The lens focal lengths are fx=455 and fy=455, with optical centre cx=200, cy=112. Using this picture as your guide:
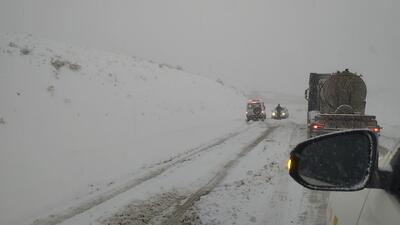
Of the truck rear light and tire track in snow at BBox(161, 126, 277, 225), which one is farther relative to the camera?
the truck rear light

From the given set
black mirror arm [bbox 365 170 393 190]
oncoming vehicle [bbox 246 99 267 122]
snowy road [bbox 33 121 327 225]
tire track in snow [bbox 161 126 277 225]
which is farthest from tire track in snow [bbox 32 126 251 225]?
oncoming vehicle [bbox 246 99 267 122]

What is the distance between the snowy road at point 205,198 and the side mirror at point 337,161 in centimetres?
501

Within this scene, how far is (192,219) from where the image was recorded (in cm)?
755

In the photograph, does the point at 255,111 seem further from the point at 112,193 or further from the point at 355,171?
the point at 355,171

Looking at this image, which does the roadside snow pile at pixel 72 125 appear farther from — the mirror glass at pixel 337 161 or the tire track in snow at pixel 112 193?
the mirror glass at pixel 337 161

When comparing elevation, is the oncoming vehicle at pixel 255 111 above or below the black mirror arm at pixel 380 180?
below

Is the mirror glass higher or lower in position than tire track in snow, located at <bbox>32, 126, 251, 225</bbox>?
higher

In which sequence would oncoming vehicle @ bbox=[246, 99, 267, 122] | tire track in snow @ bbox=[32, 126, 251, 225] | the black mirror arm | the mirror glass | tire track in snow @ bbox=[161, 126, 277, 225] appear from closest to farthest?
the black mirror arm → the mirror glass → tire track in snow @ bbox=[161, 126, 277, 225] → tire track in snow @ bbox=[32, 126, 251, 225] → oncoming vehicle @ bbox=[246, 99, 267, 122]

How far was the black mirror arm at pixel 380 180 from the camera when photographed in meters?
2.23

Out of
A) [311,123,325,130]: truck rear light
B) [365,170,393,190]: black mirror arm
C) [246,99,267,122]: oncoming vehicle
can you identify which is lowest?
[246,99,267,122]: oncoming vehicle

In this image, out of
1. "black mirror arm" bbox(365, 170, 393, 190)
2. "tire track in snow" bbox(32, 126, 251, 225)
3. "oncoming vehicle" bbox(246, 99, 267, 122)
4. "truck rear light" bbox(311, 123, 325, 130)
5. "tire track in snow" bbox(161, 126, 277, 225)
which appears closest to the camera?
"black mirror arm" bbox(365, 170, 393, 190)

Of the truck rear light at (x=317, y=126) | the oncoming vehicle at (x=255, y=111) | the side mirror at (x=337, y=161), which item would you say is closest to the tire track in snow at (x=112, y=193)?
the truck rear light at (x=317, y=126)

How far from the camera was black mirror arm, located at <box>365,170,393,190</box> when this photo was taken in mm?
2229

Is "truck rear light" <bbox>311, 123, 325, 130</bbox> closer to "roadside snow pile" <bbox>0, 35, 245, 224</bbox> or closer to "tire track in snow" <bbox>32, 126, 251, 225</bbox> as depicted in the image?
"tire track in snow" <bbox>32, 126, 251, 225</bbox>
